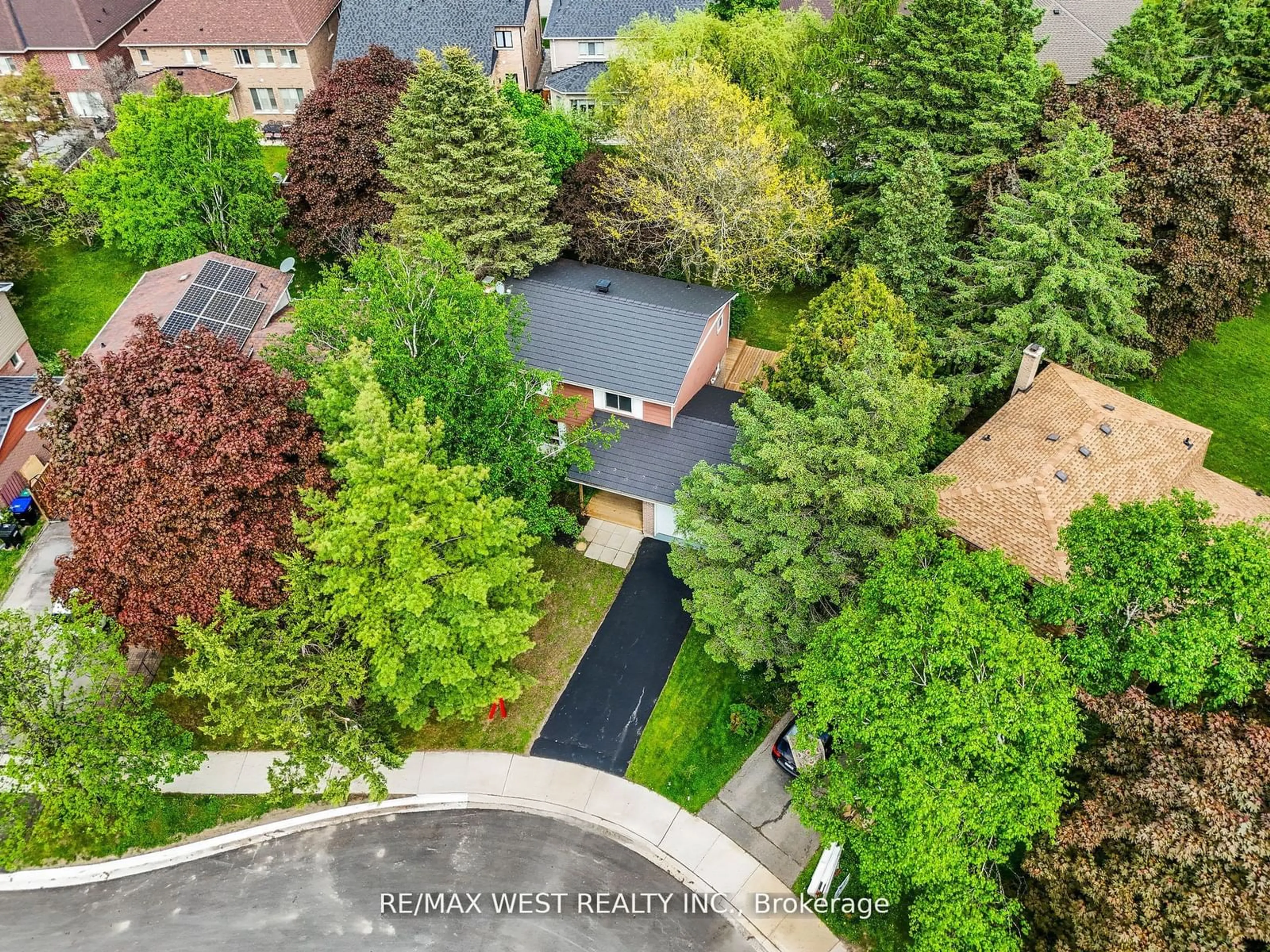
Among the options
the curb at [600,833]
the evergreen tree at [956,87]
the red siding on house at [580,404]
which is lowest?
the curb at [600,833]

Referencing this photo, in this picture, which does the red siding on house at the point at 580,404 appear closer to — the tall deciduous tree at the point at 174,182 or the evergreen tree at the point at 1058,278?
the evergreen tree at the point at 1058,278

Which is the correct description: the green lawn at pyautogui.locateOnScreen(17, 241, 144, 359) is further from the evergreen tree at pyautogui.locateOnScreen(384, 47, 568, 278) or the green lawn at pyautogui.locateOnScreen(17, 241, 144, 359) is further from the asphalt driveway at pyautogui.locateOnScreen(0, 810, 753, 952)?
the asphalt driveway at pyautogui.locateOnScreen(0, 810, 753, 952)

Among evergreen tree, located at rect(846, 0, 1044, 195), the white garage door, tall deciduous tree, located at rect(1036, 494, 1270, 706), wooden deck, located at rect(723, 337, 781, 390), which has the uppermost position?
evergreen tree, located at rect(846, 0, 1044, 195)

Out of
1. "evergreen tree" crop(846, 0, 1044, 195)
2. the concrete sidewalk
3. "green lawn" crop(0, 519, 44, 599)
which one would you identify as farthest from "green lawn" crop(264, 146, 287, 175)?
the concrete sidewalk

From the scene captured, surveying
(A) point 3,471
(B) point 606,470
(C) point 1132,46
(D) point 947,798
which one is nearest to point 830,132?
(C) point 1132,46

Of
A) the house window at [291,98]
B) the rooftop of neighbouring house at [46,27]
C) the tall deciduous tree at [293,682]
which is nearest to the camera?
the tall deciduous tree at [293,682]

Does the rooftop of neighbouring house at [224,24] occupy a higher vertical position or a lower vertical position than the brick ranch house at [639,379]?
higher

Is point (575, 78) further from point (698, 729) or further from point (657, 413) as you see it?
point (698, 729)

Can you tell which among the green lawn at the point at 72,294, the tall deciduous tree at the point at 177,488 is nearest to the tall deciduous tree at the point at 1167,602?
the tall deciduous tree at the point at 177,488
